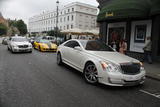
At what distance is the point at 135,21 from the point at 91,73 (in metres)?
8.01

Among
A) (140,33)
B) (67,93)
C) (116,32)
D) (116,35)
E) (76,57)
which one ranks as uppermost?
(116,32)

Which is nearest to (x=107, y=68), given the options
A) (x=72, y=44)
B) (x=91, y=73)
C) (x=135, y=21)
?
(x=91, y=73)

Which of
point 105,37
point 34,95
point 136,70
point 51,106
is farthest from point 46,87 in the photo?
point 105,37

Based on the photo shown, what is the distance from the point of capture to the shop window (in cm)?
1111

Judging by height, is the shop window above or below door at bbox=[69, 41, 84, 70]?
above

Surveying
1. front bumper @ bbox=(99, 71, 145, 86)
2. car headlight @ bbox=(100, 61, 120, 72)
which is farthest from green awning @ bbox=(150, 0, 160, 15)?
car headlight @ bbox=(100, 61, 120, 72)

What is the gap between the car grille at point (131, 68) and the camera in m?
4.91

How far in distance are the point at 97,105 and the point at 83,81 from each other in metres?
1.98

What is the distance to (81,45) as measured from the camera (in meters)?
6.52

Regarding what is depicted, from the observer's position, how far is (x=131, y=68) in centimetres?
502

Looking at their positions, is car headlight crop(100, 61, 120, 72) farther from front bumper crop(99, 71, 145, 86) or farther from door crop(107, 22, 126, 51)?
door crop(107, 22, 126, 51)

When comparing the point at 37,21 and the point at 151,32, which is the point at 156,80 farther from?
the point at 37,21

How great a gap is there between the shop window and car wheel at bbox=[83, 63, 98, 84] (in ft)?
23.7

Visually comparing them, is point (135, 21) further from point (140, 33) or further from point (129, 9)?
point (129, 9)
